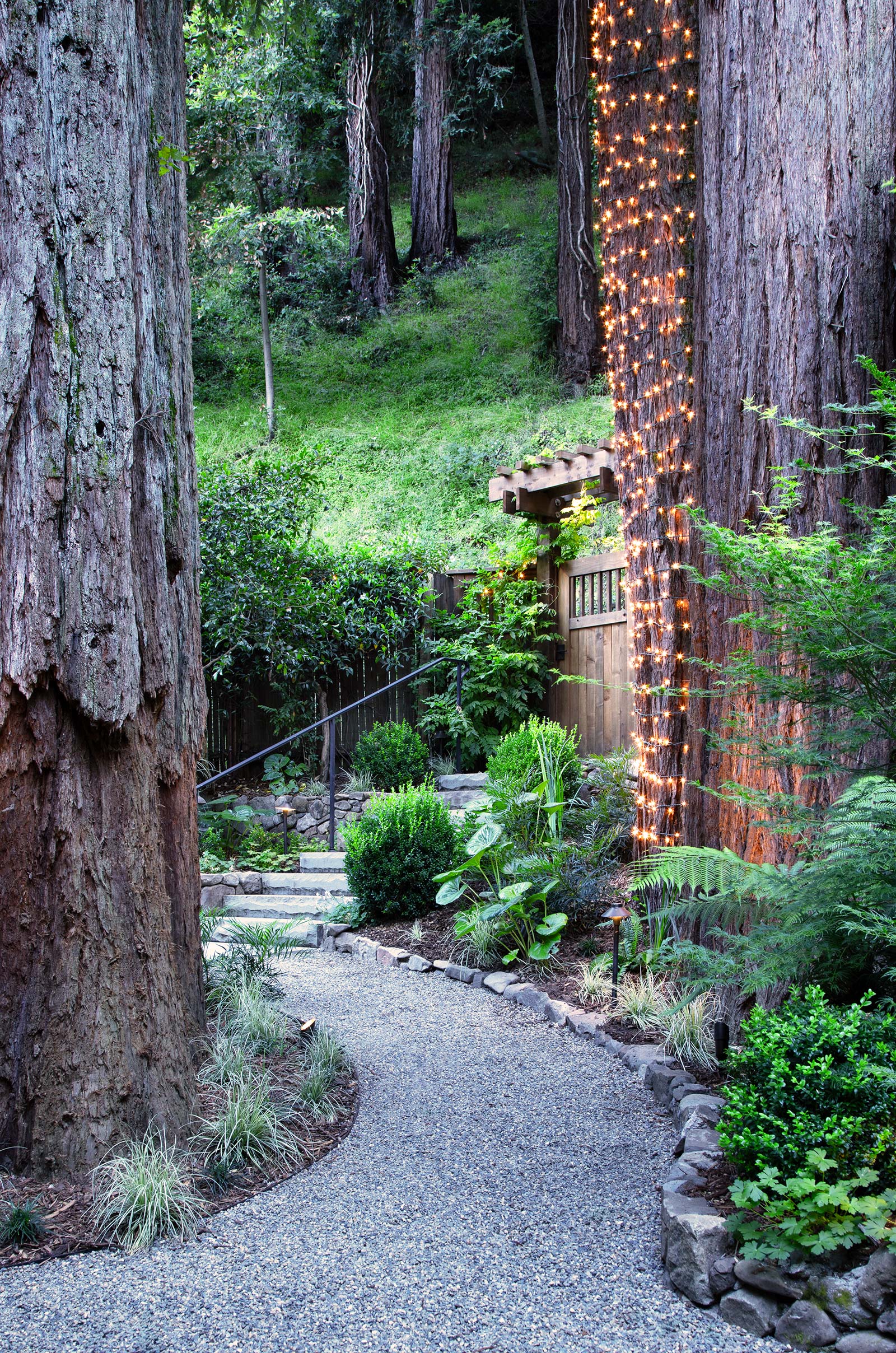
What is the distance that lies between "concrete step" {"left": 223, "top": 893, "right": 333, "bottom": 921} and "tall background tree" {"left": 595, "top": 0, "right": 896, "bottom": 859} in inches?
103

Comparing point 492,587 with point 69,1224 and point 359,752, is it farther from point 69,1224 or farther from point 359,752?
point 69,1224

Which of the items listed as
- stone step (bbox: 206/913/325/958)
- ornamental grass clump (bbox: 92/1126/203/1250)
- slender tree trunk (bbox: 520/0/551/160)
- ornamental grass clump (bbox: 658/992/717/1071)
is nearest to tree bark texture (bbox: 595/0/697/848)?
ornamental grass clump (bbox: 658/992/717/1071)

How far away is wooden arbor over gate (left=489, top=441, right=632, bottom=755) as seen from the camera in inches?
276

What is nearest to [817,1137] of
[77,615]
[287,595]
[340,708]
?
[77,615]

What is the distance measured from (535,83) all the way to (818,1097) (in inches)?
862

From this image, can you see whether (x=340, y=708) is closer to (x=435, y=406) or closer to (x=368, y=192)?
(x=435, y=406)

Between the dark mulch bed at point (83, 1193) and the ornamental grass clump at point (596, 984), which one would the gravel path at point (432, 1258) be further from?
the ornamental grass clump at point (596, 984)

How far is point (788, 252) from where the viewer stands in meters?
3.27

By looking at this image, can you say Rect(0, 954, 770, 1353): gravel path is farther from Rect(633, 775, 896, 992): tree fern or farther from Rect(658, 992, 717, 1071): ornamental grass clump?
Rect(633, 775, 896, 992): tree fern

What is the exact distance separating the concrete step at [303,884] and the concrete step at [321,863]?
3.2 inches

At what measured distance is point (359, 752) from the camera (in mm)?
7566

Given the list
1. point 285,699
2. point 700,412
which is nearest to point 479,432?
point 285,699

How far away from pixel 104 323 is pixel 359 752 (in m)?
5.25

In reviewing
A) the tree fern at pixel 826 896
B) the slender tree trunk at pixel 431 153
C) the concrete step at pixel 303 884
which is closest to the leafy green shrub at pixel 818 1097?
the tree fern at pixel 826 896
